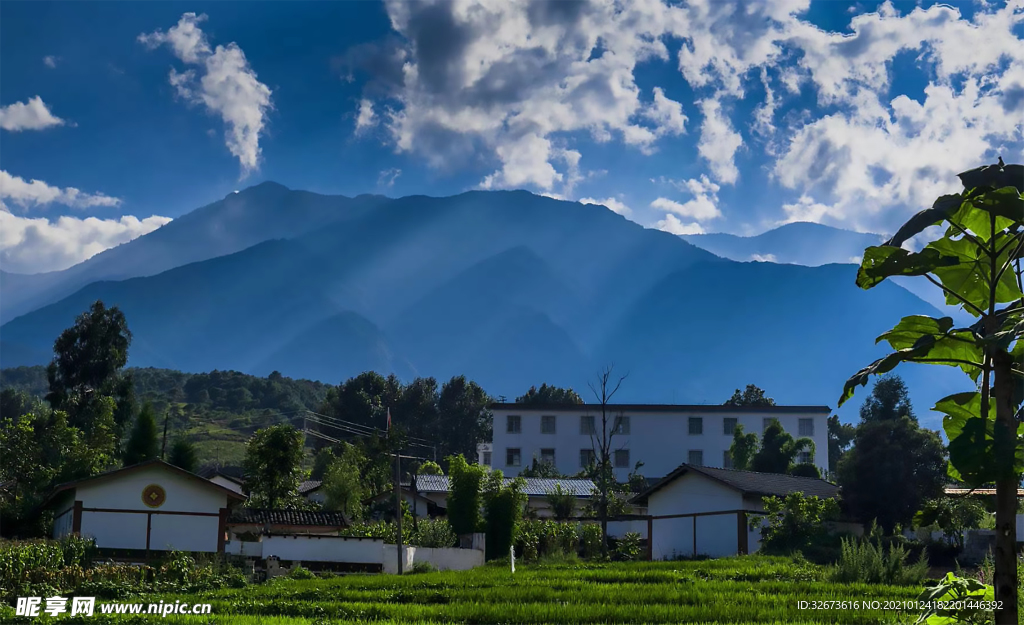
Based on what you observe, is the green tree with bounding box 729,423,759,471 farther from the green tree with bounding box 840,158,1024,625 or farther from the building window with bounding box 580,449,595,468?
the green tree with bounding box 840,158,1024,625

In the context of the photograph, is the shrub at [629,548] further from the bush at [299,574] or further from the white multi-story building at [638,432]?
the white multi-story building at [638,432]

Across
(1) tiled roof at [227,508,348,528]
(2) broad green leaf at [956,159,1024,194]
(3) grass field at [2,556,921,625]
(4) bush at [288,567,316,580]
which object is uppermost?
(2) broad green leaf at [956,159,1024,194]

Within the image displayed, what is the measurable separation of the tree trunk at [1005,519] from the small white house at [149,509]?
110 feet

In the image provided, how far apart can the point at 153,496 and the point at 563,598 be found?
2206 cm

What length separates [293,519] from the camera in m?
42.0

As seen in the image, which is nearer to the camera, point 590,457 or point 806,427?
point 806,427

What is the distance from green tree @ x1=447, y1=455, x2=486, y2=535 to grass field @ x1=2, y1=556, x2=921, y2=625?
52.5 feet

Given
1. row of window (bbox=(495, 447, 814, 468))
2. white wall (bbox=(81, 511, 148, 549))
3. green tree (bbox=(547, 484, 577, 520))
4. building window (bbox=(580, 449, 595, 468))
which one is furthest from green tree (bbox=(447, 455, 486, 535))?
building window (bbox=(580, 449, 595, 468))

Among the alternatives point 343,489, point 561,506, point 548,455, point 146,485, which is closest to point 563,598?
point 146,485

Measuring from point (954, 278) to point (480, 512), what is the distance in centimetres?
3748

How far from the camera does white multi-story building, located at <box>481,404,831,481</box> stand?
7800 cm

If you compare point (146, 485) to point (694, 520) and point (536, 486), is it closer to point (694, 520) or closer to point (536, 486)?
point (694, 520)

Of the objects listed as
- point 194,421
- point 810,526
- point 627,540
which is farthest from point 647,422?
point 194,421

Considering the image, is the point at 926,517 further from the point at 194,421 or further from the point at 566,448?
the point at 194,421
